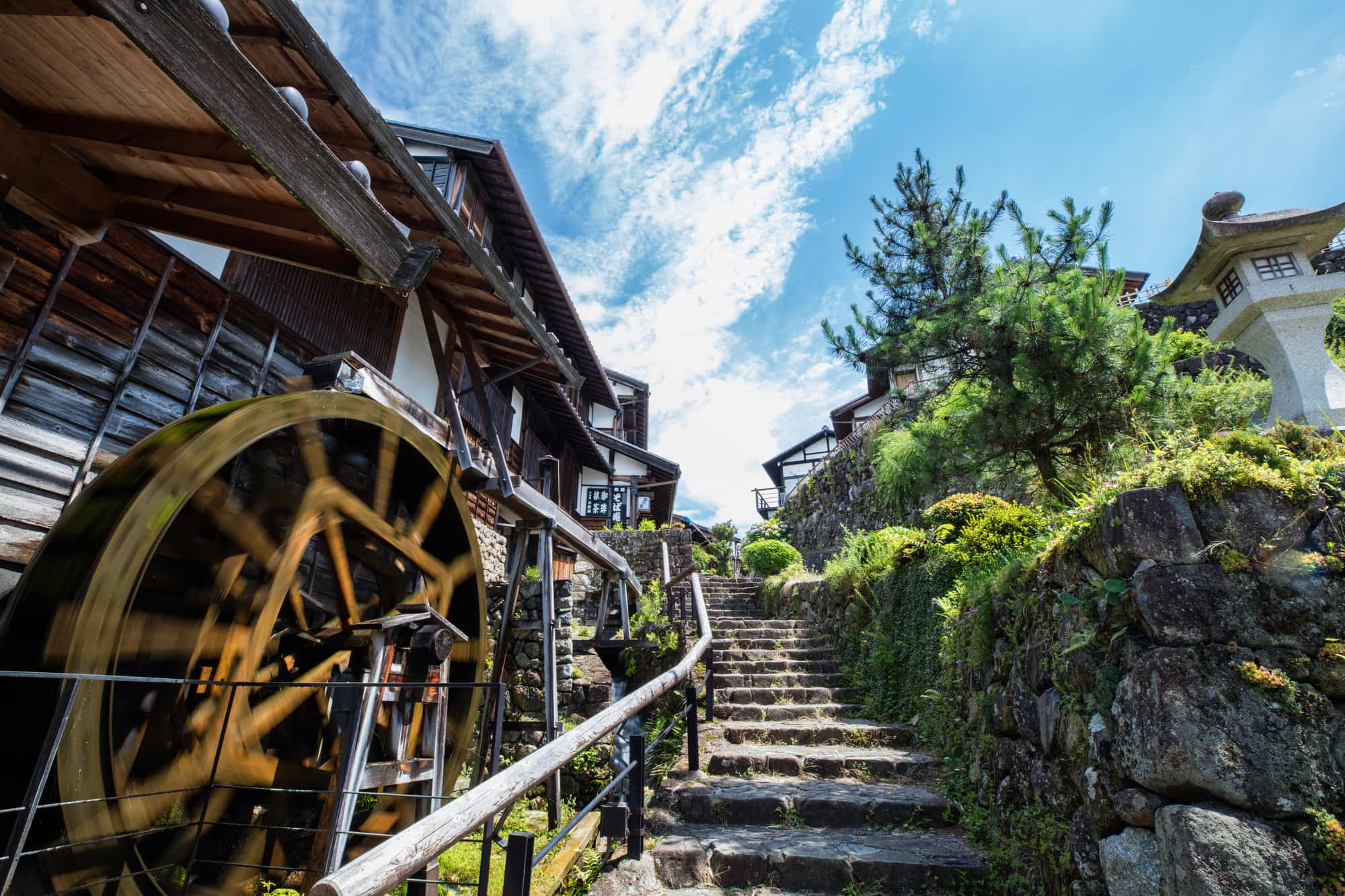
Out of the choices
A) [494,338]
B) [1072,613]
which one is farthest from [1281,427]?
[494,338]

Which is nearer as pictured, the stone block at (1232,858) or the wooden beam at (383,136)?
the stone block at (1232,858)

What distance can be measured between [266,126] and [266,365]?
123 inches

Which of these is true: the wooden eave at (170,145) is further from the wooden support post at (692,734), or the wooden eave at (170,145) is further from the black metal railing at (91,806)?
the wooden support post at (692,734)

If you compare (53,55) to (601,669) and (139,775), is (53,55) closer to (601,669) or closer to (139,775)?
(139,775)

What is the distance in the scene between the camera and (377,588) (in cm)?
547

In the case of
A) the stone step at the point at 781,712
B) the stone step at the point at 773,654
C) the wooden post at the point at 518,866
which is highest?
the stone step at the point at 773,654

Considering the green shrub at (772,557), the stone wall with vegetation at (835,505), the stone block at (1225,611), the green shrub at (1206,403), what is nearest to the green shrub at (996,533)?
the green shrub at (1206,403)

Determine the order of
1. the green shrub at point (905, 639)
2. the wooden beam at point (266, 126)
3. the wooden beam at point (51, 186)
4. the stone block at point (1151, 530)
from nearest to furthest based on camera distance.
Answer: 1. the wooden beam at point (266, 126)
2. the wooden beam at point (51, 186)
3. the stone block at point (1151, 530)
4. the green shrub at point (905, 639)

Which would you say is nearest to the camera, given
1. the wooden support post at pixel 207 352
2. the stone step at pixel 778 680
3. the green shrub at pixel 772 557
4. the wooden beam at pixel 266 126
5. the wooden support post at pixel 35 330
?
the wooden beam at pixel 266 126

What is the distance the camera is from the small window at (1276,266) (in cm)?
786

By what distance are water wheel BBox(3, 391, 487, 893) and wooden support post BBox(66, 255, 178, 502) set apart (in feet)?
0.96

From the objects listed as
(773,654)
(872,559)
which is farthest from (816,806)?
(872,559)

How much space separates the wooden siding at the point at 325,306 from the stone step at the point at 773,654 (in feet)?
15.8

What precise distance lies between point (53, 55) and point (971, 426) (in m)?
5.76
